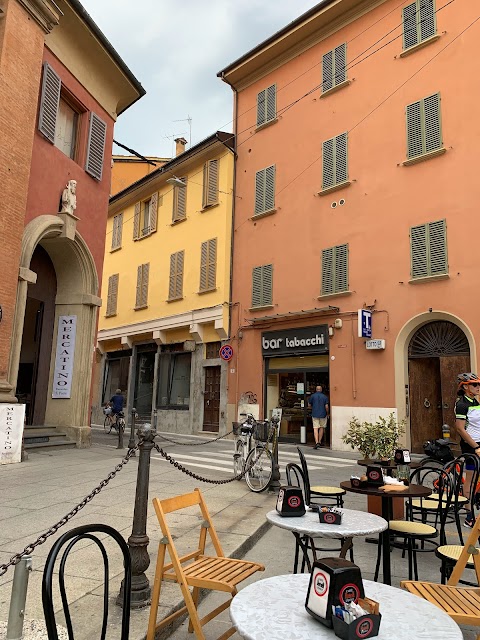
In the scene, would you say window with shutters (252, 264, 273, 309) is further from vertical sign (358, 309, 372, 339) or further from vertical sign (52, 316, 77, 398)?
vertical sign (52, 316, 77, 398)

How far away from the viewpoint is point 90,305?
12383 mm

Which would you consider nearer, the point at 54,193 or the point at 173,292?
the point at 54,193

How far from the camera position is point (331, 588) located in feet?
5.66

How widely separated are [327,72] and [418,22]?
122 inches

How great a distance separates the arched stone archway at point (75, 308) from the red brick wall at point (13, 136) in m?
1.59

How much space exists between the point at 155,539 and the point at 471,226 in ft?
35.2

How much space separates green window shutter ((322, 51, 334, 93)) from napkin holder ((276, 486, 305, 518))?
50.4 ft

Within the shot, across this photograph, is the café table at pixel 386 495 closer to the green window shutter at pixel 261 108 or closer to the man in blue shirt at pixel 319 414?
the man in blue shirt at pixel 319 414

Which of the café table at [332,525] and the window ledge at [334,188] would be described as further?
the window ledge at [334,188]

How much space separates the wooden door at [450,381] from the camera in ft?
39.3

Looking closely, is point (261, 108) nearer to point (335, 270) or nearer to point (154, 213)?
point (154, 213)

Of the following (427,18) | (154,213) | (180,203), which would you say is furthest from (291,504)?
(154,213)

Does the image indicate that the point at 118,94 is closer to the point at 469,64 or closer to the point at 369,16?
the point at 369,16

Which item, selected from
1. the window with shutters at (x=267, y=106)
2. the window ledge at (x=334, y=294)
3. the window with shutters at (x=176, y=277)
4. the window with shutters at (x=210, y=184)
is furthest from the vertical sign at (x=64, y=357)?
the window with shutters at (x=267, y=106)
